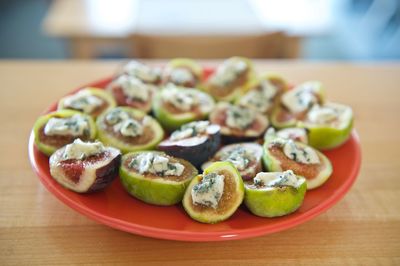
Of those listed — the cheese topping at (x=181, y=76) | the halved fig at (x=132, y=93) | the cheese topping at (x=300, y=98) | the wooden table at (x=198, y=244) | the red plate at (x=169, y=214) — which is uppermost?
the cheese topping at (x=300, y=98)

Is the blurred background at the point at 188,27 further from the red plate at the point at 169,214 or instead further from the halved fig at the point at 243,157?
the red plate at the point at 169,214

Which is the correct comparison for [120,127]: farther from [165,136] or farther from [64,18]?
[64,18]

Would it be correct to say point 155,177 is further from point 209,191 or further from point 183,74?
point 183,74

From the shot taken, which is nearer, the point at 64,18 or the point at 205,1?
the point at 64,18

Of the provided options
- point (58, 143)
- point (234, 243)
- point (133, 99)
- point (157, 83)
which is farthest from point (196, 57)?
point (234, 243)

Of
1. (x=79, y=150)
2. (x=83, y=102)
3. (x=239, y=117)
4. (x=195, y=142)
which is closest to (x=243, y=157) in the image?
(x=195, y=142)

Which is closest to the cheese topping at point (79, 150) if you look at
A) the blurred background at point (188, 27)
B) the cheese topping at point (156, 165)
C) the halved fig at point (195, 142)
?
the cheese topping at point (156, 165)

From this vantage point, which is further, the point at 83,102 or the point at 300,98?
the point at 300,98
